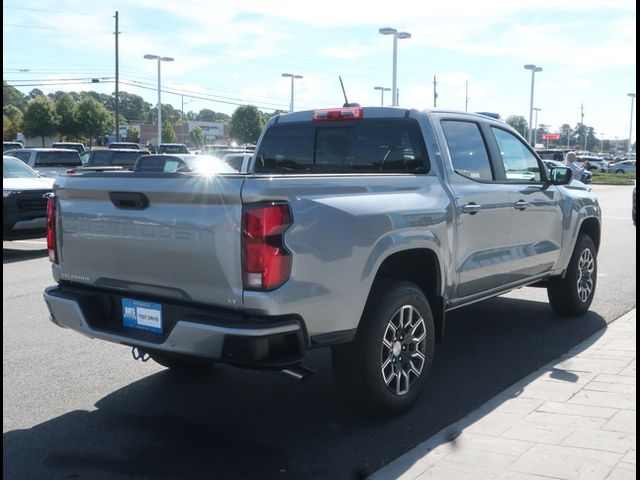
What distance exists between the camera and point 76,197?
469 centimetres

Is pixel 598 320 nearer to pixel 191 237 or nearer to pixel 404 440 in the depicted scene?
pixel 404 440

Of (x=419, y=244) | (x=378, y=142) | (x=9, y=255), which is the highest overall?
(x=378, y=142)

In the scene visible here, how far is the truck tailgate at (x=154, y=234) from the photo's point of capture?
396 cm

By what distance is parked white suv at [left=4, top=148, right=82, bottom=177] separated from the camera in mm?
20250

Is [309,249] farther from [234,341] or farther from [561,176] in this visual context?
[561,176]

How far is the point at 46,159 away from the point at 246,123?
76.4 meters

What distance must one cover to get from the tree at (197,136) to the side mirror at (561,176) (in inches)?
4579

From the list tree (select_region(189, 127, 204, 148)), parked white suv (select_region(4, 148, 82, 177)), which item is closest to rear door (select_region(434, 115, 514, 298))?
parked white suv (select_region(4, 148, 82, 177))

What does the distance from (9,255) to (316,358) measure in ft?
25.8

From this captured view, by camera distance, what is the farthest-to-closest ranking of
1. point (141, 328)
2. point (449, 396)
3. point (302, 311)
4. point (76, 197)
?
point (449, 396) < point (76, 197) < point (141, 328) < point (302, 311)

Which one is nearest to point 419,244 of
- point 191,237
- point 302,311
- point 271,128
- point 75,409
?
point 302,311

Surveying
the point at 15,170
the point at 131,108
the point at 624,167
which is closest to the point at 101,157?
the point at 15,170

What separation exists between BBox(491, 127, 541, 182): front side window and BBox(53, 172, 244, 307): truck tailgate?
10.3ft

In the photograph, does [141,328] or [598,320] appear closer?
[141,328]
